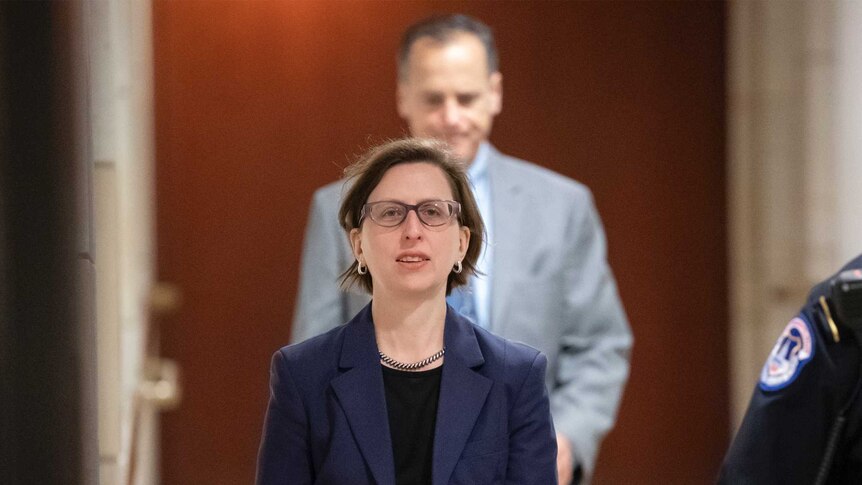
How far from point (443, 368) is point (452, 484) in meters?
0.11

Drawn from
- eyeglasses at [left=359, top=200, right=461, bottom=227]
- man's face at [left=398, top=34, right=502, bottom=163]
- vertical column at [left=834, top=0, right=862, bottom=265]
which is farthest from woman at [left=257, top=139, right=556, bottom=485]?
vertical column at [left=834, top=0, right=862, bottom=265]

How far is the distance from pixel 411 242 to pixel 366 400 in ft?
0.49

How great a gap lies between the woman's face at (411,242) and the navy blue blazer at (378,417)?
59 mm

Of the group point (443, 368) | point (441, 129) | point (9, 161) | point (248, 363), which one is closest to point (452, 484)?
point (443, 368)

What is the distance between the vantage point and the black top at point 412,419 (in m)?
1.14

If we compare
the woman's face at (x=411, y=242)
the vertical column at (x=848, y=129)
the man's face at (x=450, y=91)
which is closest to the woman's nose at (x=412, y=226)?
the woman's face at (x=411, y=242)

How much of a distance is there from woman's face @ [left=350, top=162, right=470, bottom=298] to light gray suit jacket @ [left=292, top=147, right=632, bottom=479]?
0.64 meters

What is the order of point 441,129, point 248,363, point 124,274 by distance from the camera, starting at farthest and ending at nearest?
point 248,363, point 124,274, point 441,129

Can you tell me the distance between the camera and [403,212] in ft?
3.74

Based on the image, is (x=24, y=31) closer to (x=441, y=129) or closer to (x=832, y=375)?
(x=441, y=129)

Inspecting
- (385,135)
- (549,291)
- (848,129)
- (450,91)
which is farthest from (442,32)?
A: (848,129)

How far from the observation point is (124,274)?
259 cm

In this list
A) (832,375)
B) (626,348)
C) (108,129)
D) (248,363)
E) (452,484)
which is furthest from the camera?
(248,363)

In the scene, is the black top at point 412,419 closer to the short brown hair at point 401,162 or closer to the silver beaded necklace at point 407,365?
the silver beaded necklace at point 407,365
